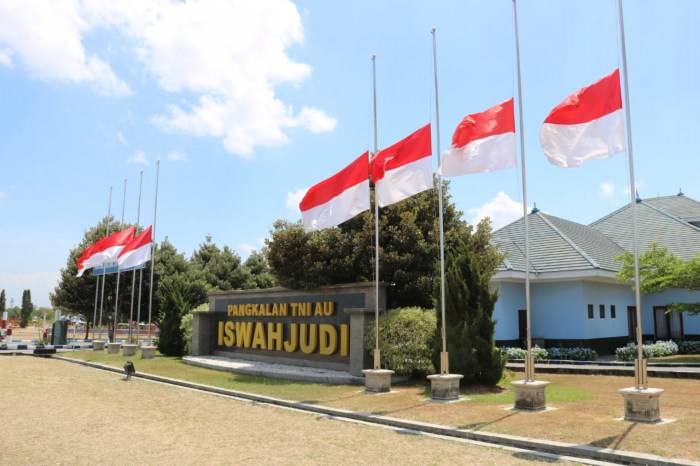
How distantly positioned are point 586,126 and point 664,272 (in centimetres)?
1250

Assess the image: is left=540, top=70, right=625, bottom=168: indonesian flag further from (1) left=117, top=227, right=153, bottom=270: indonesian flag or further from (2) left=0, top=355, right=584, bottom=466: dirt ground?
(1) left=117, top=227, right=153, bottom=270: indonesian flag

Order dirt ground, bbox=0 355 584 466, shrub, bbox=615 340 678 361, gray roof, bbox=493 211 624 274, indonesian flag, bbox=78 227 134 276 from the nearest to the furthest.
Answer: dirt ground, bbox=0 355 584 466, shrub, bbox=615 340 678 361, gray roof, bbox=493 211 624 274, indonesian flag, bbox=78 227 134 276

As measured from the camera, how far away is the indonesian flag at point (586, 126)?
1047cm

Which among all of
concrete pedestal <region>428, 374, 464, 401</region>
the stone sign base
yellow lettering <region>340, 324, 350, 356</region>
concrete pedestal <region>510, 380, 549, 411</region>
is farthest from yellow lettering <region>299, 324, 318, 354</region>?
the stone sign base

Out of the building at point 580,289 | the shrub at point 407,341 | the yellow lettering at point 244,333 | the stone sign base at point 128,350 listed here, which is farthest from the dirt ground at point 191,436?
the building at point 580,289

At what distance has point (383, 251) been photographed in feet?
59.5

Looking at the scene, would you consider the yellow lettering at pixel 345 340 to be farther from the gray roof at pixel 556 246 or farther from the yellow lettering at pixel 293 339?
the gray roof at pixel 556 246

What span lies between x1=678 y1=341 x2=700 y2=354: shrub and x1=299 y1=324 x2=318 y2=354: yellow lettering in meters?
17.3

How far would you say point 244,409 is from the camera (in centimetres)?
1263

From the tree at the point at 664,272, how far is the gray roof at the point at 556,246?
202 centimetres

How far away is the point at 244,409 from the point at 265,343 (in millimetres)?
9772

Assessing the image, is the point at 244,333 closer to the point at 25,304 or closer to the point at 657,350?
the point at 657,350

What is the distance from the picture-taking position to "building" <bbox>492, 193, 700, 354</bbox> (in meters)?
23.6

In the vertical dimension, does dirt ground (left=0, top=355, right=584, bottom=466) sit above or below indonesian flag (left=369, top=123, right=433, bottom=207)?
below
